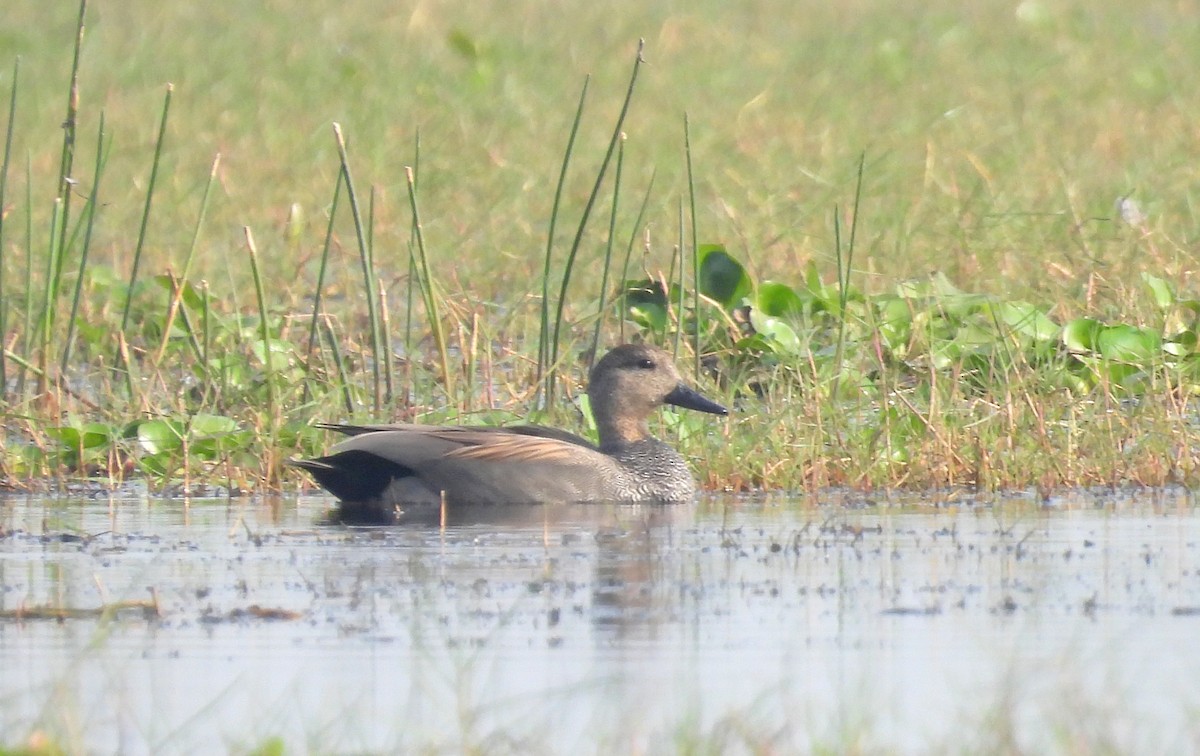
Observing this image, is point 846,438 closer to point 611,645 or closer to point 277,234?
point 611,645

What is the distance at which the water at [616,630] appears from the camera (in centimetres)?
448

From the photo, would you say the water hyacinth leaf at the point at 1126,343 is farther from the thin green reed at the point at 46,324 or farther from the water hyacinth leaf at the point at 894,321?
the thin green reed at the point at 46,324

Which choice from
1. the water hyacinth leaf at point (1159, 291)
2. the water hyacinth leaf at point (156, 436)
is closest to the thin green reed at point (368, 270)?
the water hyacinth leaf at point (156, 436)

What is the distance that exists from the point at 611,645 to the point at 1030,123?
400 inches

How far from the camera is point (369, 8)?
20891 millimetres

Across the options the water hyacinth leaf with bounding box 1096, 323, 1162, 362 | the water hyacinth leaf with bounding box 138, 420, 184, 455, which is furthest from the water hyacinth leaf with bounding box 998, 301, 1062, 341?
the water hyacinth leaf with bounding box 138, 420, 184, 455

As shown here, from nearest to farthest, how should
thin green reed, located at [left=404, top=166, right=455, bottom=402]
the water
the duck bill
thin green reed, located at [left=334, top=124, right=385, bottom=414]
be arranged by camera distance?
the water, thin green reed, located at [left=334, top=124, right=385, bottom=414], thin green reed, located at [left=404, top=166, right=455, bottom=402], the duck bill

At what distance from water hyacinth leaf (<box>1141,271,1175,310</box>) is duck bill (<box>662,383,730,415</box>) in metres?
1.87

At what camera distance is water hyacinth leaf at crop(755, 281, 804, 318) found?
9.70 m

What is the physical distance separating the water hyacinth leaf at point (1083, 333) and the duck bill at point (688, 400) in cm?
130

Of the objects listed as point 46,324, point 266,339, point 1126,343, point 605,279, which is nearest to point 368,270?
point 266,339

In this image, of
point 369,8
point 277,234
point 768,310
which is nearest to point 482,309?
point 768,310

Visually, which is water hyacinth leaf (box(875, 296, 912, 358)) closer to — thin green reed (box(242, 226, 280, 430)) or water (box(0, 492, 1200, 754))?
water (box(0, 492, 1200, 754))

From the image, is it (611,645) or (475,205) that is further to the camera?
(475,205)
